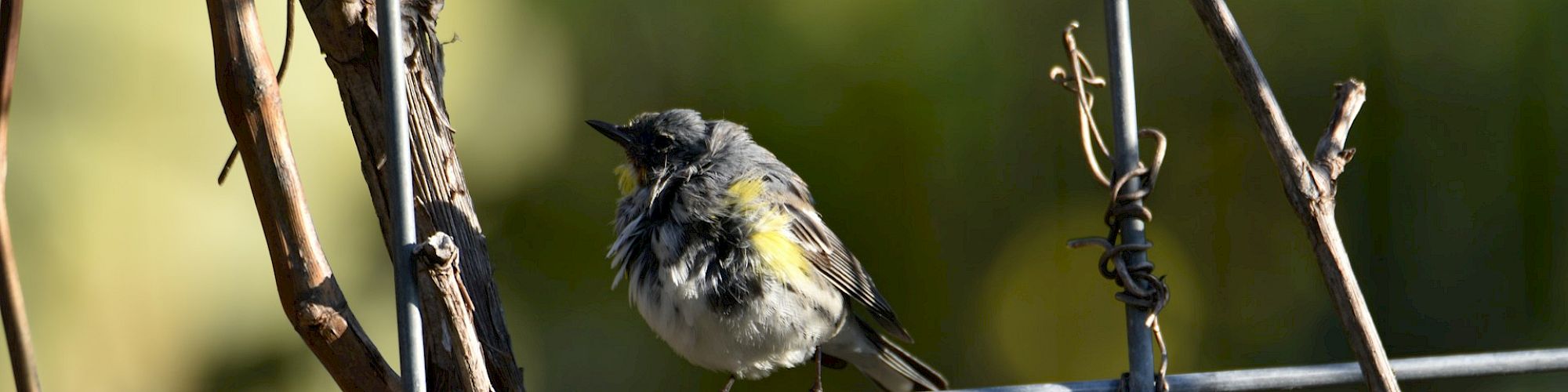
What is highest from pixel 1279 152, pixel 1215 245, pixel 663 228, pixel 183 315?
pixel 1279 152

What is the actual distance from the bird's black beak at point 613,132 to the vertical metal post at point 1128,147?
148cm

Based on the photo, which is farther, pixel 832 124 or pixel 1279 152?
pixel 832 124

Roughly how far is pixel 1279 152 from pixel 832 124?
2.23 meters

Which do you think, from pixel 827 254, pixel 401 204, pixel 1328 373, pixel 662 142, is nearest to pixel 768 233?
pixel 827 254

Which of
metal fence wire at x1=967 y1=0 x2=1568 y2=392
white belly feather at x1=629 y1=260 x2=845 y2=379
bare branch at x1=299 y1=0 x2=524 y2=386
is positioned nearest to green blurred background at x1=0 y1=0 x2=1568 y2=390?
white belly feather at x1=629 y1=260 x2=845 y2=379

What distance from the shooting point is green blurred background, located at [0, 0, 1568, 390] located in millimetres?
3590

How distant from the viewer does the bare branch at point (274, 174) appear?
1329mm

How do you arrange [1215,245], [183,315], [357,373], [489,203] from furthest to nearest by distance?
[1215,245]
[489,203]
[183,315]
[357,373]

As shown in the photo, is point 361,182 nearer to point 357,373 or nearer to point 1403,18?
point 357,373

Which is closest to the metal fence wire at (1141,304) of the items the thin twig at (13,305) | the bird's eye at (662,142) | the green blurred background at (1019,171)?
the thin twig at (13,305)

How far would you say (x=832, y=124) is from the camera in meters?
3.65

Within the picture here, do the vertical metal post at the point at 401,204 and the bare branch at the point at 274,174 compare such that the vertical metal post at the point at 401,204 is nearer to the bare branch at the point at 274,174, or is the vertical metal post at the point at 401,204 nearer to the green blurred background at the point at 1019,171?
the bare branch at the point at 274,174

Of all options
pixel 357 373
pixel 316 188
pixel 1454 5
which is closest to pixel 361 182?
pixel 316 188

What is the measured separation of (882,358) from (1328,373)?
1.39m
